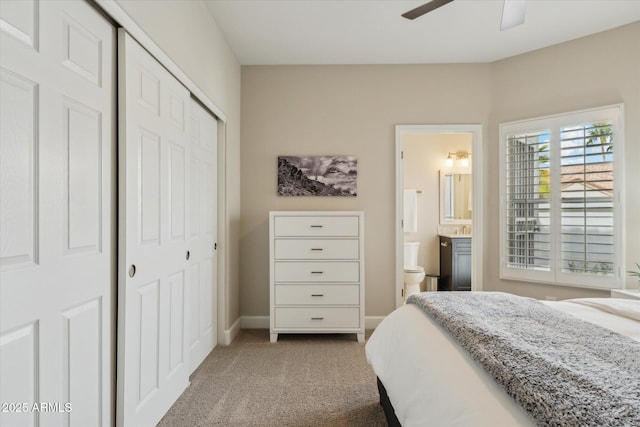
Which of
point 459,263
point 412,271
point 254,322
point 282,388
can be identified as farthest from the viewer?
point 459,263

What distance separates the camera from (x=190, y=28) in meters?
2.39

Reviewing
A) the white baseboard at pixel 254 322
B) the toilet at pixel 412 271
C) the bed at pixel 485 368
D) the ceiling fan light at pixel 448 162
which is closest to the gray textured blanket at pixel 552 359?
the bed at pixel 485 368

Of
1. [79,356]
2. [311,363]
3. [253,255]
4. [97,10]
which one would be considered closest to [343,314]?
[311,363]

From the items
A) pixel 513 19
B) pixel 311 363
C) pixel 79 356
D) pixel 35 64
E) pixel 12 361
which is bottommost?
pixel 311 363

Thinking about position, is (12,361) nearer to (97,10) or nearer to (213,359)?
(97,10)

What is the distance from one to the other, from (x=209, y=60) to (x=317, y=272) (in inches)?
78.5

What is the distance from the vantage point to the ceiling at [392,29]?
274cm

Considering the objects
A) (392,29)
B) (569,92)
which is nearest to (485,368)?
(392,29)

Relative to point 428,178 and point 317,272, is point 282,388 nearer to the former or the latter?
point 317,272

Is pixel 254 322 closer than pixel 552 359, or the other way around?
pixel 552 359

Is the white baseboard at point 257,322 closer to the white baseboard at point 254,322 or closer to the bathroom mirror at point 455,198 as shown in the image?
the white baseboard at point 254,322

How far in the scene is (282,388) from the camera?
2422mm

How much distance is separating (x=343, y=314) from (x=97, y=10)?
279cm

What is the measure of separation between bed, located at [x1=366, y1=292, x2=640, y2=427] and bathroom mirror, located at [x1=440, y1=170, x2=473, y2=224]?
3535 millimetres
